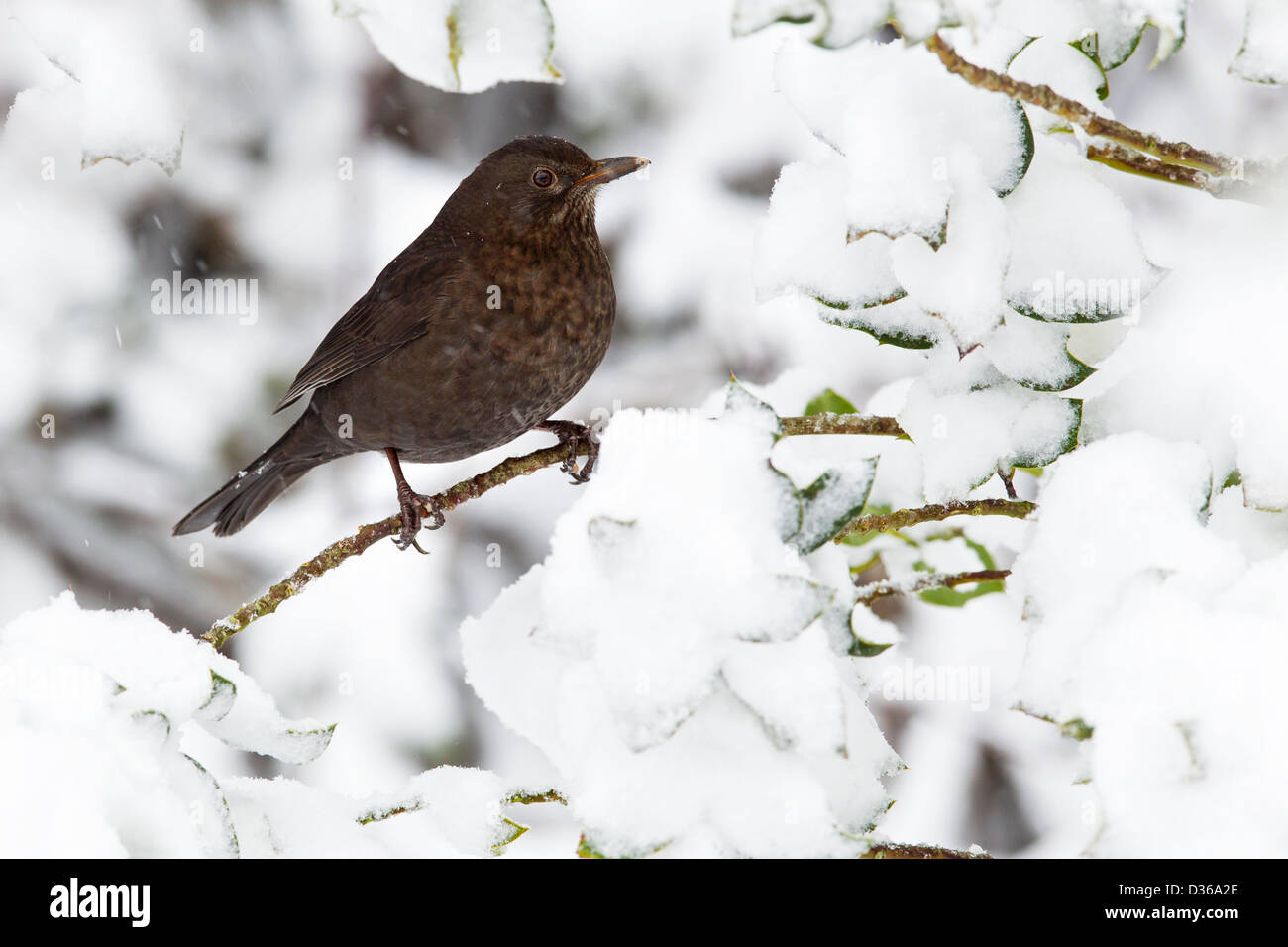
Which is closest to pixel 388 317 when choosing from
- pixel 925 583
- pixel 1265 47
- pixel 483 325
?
pixel 483 325

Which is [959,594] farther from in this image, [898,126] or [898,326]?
[898,126]

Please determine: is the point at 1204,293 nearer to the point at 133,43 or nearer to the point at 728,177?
the point at 133,43

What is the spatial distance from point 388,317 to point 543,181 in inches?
19.1

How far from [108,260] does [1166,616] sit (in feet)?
12.1

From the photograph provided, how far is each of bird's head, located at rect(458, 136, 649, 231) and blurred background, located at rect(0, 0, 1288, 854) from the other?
941 millimetres

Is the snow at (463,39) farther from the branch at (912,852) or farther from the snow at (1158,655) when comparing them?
the branch at (912,852)

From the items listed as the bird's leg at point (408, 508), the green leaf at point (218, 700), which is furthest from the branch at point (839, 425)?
the bird's leg at point (408, 508)

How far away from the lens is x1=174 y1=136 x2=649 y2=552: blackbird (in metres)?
2.46

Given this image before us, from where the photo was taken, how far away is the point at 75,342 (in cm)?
386

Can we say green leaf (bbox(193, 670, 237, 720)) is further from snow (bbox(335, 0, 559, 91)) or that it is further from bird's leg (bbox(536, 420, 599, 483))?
bird's leg (bbox(536, 420, 599, 483))

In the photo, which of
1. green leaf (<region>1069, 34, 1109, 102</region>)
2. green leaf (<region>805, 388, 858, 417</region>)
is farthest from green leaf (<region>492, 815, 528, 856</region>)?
green leaf (<region>1069, 34, 1109, 102</region>)

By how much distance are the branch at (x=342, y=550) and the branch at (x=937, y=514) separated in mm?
564

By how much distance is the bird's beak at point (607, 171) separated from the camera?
2.56m

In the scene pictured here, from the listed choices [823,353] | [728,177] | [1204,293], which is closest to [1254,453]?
[1204,293]
